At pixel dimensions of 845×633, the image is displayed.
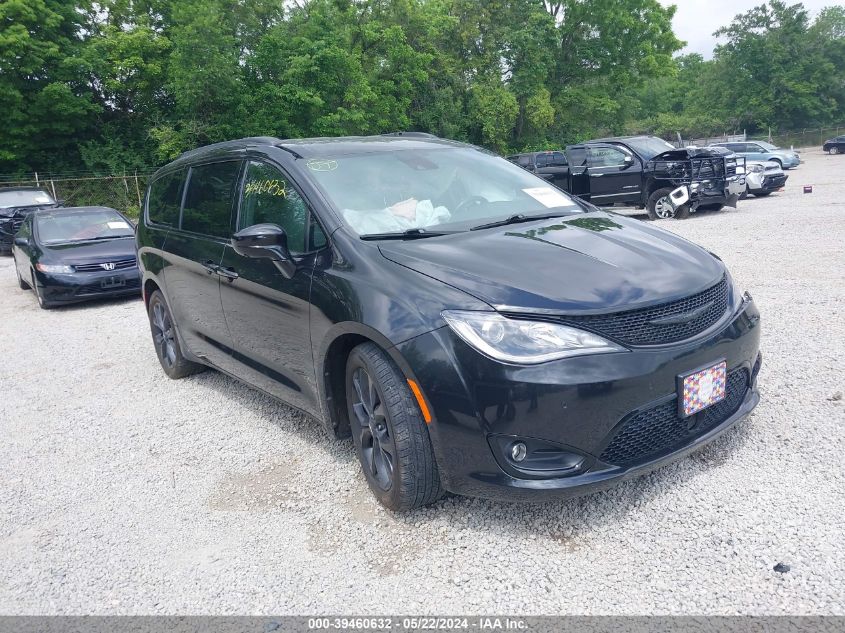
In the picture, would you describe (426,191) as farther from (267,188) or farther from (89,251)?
(89,251)

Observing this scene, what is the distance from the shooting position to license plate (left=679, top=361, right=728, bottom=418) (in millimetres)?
2746

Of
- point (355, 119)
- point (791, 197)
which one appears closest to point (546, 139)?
point (355, 119)

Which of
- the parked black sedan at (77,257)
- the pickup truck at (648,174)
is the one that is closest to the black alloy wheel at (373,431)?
the parked black sedan at (77,257)

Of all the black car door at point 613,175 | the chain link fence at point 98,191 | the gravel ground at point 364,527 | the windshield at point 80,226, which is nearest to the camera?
the gravel ground at point 364,527

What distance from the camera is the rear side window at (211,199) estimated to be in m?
4.26

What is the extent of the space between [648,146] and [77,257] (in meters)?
11.7

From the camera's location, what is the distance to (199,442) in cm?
424

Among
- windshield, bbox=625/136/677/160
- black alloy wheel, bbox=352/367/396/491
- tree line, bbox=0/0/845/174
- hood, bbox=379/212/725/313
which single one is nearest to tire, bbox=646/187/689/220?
windshield, bbox=625/136/677/160

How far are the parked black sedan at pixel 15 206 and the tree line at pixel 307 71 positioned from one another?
41.1ft

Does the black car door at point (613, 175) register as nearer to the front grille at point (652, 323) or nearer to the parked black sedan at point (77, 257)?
the parked black sedan at point (77, 257)

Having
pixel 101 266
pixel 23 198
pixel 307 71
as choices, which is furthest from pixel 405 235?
pixel 307 71

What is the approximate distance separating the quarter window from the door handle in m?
0.27

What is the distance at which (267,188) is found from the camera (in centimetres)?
390

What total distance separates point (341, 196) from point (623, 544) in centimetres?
219
